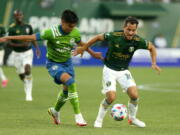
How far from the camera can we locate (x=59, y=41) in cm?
1291

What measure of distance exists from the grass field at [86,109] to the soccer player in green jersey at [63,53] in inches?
19.2

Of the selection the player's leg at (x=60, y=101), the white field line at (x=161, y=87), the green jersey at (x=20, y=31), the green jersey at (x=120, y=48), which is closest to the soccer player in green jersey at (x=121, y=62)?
the green jersey at (x=120, y=48)

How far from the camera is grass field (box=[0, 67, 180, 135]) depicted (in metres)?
12.0

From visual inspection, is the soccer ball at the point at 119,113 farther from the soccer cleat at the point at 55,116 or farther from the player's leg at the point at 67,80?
the soccer cleat at the point at 55,116

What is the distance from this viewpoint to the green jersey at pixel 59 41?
12797mm

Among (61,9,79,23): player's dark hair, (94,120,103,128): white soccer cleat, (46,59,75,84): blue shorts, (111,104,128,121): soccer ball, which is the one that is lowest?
(94,120,103,128): white soccer cleat

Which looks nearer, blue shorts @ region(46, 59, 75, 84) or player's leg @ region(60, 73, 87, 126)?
player's leg @ region(60, 73, 87, 126)

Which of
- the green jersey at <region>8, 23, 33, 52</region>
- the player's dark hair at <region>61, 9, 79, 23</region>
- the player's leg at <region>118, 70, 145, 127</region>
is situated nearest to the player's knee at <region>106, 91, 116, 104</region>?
the player's leg at <region>118, 70, 145, 127</region>

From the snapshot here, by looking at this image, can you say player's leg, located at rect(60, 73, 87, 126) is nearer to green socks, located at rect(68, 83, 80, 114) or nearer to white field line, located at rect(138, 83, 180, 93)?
green socks, located at rect(68, 83, 80, 114)

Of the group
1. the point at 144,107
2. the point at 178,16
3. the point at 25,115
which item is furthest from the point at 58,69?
the point at 178,16

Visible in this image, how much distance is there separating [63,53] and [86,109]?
3.74 meters

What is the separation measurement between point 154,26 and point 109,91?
110 feet

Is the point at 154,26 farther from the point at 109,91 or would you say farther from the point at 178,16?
the point at 109,91

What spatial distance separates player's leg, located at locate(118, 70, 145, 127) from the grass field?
0.19m
